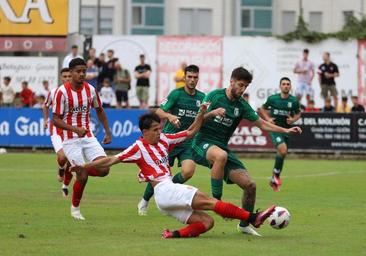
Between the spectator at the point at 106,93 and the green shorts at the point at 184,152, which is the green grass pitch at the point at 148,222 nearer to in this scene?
the green shorts at the point at 184,152

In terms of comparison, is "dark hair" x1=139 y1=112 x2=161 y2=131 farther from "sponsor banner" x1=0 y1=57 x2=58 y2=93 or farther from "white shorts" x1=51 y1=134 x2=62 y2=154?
"sponsor banner" x1=0 y1=57 x2=58 y2=93

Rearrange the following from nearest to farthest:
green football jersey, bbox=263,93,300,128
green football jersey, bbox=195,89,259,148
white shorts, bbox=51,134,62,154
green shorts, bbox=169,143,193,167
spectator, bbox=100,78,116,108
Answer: green football jersey, bbox=195,89,259,148
green shorts, bbox=169,143,193,167
white shorts, bbox=51,134,62,154
green football jersey, bbox=263,93,300,128
spectator, bbox=100,78,116,108

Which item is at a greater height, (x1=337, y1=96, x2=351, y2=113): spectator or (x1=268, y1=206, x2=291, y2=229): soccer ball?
(x1=337, y1=96, x2=351, y2=113): spectator

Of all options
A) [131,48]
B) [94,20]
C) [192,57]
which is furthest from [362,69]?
[94,20]

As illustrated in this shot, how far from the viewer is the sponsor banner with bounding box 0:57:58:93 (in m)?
43.3

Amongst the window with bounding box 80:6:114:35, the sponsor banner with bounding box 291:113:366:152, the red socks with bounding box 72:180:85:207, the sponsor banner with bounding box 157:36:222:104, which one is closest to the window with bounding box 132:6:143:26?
the window with bounding box 80:6:114:35

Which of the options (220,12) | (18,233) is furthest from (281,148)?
(220,12)

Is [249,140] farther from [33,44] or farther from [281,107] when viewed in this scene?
[33,44]

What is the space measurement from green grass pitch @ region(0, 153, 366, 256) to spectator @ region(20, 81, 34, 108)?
1293 cm

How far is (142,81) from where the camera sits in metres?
40.5

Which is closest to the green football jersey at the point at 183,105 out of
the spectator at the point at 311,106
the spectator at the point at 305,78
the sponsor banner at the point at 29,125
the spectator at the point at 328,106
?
the sponsor banner at the point at 29,125

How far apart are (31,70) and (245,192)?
29.8 m

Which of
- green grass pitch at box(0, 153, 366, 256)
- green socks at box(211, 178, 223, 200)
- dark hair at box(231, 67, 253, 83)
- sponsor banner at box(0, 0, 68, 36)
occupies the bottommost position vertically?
green grass pitch at box(0, 153, 366, 256)

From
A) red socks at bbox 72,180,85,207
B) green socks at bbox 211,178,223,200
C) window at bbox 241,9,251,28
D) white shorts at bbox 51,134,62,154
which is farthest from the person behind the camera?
window at bbox 241,9,251,28
